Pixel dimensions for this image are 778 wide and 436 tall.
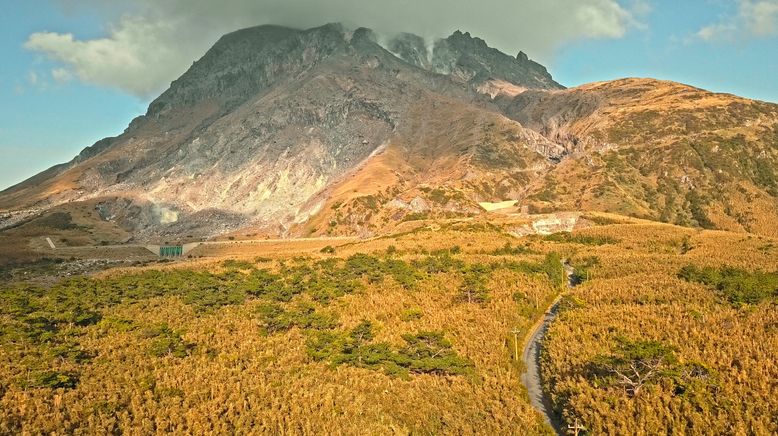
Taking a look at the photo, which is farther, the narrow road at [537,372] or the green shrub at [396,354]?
the green shrub at [396,354]

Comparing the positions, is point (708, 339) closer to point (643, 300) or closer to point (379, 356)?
→ point (643, 300)

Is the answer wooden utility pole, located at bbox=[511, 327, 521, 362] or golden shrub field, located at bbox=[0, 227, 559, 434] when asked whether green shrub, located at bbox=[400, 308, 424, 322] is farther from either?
wooden utility pole, located at bbox=[511, 327, 521, 362]

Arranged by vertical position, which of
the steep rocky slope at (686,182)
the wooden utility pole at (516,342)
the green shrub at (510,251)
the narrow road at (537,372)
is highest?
the steep rocky slope at (686,182)

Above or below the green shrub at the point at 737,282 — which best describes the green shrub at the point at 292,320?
below

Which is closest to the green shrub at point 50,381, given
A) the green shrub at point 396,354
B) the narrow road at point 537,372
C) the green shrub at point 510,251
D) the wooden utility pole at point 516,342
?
the green shrub at point 396,354

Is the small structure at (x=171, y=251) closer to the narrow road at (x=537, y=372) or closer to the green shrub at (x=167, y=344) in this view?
the green shrub at (x=167, y=344)

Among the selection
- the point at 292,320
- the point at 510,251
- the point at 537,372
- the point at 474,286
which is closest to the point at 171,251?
the point at 510,251
